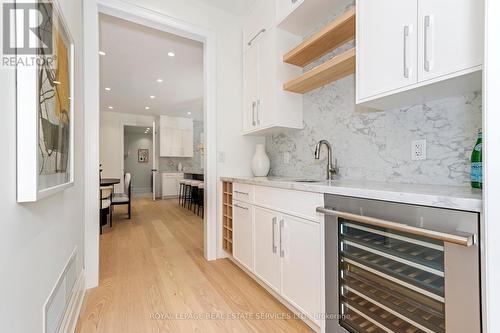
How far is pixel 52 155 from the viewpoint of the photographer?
1.06 meters

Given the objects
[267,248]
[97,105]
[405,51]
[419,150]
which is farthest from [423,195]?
[97,105]

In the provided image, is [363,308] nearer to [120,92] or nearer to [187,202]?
[187,202]

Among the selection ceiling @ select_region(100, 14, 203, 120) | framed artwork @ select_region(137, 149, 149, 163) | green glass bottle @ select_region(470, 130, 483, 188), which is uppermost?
ceiling @ select_region(100, 14, 203, 120)

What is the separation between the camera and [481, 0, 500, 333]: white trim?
691 mm

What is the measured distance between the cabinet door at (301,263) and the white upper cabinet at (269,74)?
1.04 m

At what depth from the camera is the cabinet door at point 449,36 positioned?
91 centimetres

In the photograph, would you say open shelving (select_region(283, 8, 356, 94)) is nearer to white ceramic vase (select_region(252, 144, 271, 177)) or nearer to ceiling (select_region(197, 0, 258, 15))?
white ceramic vase (select_region(252, 144, 271, 177))

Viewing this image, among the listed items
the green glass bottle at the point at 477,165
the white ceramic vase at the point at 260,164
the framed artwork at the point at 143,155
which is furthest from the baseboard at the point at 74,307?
the framed artwork at the point at 143,155

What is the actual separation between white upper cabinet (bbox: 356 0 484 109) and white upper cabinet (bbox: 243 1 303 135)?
0.85 meters

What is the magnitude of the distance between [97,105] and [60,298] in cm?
151

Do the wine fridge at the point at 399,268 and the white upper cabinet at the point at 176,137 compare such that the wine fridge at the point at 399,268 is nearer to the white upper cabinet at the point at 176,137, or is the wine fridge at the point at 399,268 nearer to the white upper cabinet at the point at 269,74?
the white upper cabinet at the point at 269,74

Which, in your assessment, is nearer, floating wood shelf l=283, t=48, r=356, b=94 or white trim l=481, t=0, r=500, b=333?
white trim l=481, t=0, r=500, b=333

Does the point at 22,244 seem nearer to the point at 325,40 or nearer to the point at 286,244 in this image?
the point at 286,244

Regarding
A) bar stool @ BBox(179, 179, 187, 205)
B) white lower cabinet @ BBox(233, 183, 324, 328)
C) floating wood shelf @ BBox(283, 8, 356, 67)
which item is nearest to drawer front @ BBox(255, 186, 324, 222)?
white lower cabinet @ BBox(233, 183, 324, 328)
